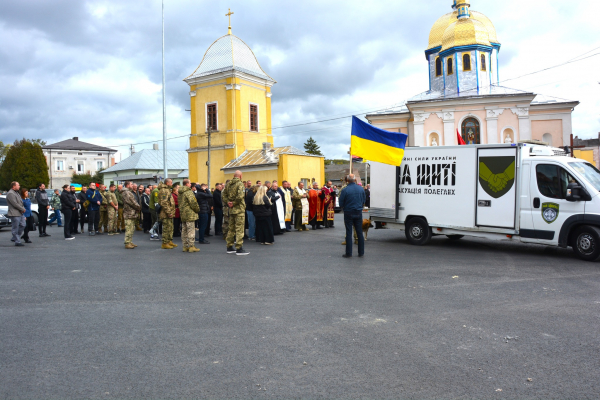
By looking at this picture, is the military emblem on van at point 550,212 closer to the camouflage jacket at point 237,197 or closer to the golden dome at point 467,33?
the camouflage jacket at point 237,197

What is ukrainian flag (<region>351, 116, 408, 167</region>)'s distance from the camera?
461 inches

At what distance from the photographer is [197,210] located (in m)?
11.1

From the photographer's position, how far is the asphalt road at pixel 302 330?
3566 millimetres

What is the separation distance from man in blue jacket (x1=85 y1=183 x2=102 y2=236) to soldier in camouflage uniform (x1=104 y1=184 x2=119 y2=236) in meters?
0.33

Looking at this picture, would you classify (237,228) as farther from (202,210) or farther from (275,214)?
(275,214)

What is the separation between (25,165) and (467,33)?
202ft

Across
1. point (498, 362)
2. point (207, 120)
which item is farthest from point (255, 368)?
point (207, 120)

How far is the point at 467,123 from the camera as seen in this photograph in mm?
40719

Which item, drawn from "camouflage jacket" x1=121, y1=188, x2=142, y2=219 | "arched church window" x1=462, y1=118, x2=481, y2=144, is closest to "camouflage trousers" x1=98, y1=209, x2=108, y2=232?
"camouflage jacket" x1=121, y1=188, x2=142, y2=219

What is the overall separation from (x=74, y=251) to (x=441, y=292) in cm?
933

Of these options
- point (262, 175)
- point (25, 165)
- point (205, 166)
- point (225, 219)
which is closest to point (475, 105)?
point (262, 175)

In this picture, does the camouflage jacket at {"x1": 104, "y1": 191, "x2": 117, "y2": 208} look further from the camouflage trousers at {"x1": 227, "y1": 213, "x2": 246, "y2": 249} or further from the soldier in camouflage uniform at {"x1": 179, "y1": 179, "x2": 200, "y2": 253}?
A: the camouflage trousers at {"x1": 227, "y1": 213, "x2": 246, "y2": 249}

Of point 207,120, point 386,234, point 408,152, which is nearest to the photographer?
point 408,152

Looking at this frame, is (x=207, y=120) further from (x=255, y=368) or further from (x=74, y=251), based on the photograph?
(x=255, y=368)
